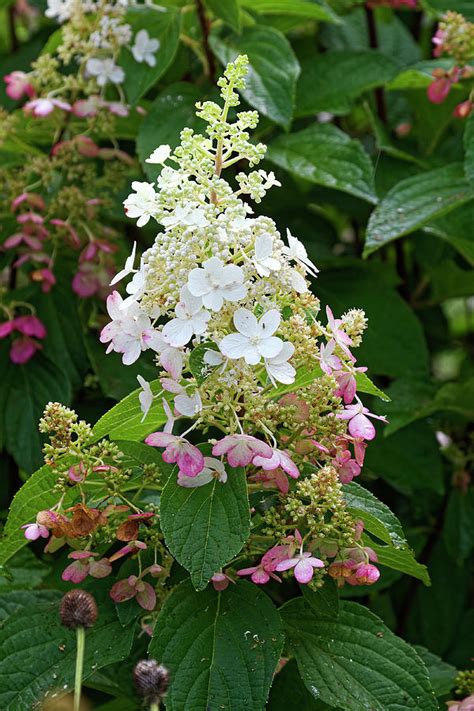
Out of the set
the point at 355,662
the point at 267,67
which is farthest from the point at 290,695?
the point at 267,67

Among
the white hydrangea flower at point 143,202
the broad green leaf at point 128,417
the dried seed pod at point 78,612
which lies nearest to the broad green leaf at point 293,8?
the white hydrangea flower at point 143,202

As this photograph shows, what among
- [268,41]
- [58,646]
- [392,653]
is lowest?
[392,653]

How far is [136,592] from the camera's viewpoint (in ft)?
4.00

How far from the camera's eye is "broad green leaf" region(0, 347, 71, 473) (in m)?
1.79

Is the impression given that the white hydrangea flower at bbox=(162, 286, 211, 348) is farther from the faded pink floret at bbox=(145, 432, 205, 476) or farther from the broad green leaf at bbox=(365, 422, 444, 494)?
the broad green leaf at bbox=(365, 422, 444, 494)

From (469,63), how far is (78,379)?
0.93 meters

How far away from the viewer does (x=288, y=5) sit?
194 cm

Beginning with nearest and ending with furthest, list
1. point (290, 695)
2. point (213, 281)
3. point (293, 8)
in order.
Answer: point (213, 281) < point (290, 695) < point (293, 8)

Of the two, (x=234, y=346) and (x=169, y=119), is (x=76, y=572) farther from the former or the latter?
(x=169, y=119)

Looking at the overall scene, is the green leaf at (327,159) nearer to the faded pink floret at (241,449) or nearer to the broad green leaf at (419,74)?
the broad green leaf at (419,74)

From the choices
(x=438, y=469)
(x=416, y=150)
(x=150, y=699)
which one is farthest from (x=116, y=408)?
(x=416, y=150)

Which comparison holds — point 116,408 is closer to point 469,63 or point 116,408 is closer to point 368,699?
point 368,699

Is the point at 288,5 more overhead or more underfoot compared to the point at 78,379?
more overhead

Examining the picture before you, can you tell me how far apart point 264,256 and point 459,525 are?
0.98 meters
